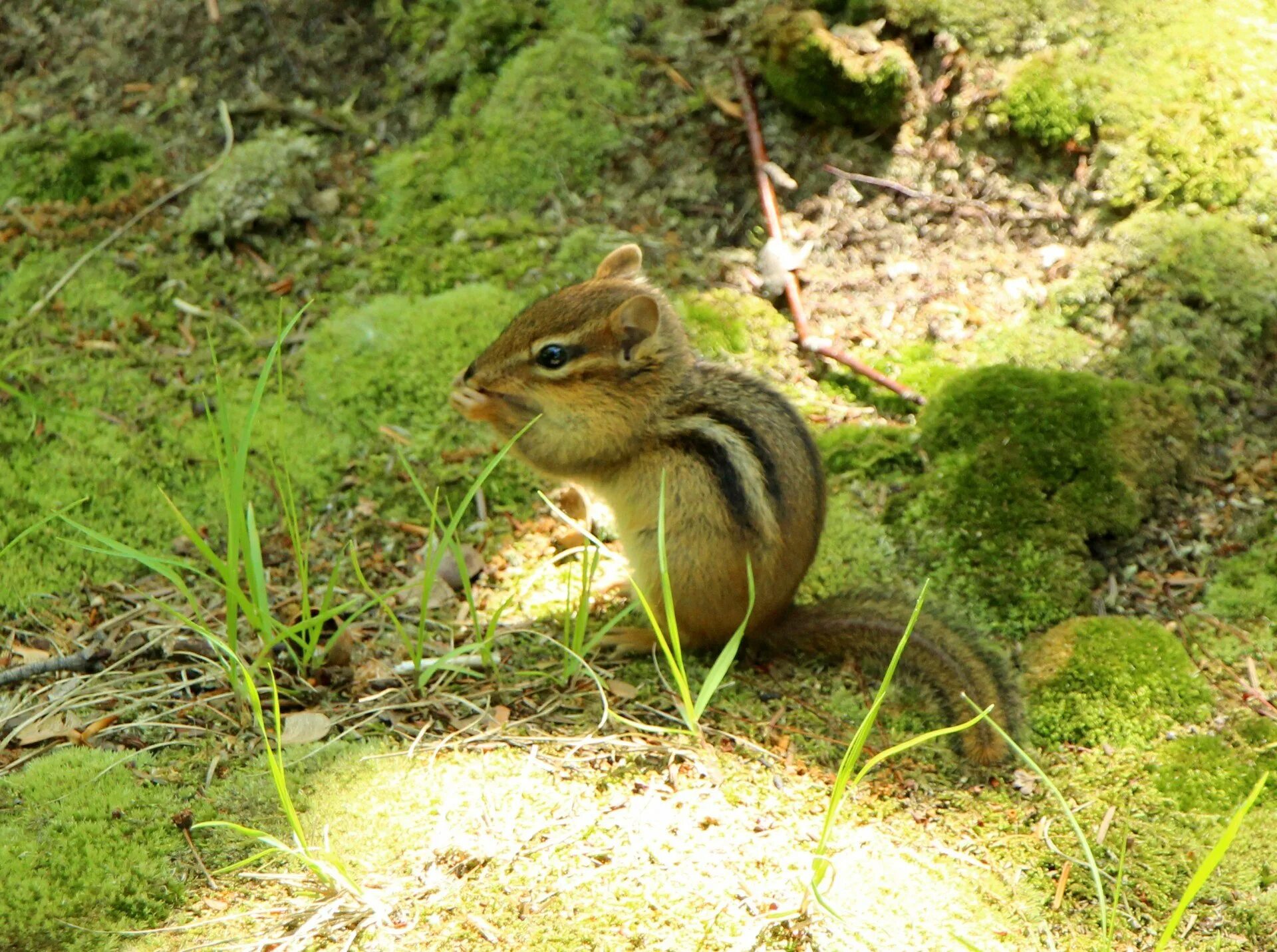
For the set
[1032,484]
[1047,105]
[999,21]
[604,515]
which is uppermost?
[999,21]

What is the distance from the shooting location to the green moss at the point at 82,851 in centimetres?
224

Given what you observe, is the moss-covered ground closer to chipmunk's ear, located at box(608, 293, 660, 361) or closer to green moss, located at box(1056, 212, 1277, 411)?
green moss, located at box(1056, 212, 1277, 411)

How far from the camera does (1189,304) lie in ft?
13.4

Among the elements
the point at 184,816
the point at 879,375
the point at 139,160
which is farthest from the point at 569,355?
the point at 139,160

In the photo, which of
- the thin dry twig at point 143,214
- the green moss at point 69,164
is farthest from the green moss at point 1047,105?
the green moss at point 69,164

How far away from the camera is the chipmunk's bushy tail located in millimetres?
3047

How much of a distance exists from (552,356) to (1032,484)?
5.21ft

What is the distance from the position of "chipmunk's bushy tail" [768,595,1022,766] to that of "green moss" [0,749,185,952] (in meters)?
1.69

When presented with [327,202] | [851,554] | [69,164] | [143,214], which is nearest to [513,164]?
A: [327,202]

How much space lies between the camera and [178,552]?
144 inches

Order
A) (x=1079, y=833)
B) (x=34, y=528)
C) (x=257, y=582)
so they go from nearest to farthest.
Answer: (x=1079, y=833) → (x=34, y=528) → (x=257, y=582)

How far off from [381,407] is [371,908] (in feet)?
7.28

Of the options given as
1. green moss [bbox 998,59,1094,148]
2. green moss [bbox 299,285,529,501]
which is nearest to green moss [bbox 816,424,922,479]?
green moss [bbox 299,285,529,501]

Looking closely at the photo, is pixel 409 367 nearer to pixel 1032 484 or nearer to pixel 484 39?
pixel 484 39
